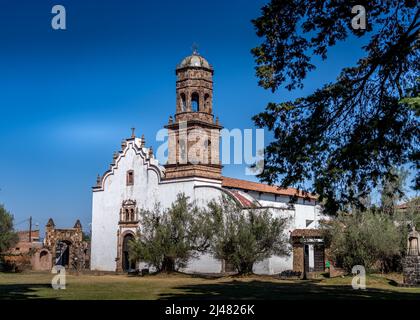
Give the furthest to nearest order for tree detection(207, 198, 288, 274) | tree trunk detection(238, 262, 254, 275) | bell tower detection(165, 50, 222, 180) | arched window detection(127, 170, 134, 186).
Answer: arched window detection(127, 170, 134, 186) → bell tower detection(165, 50, 222, 180) → tree trunk detection(238, 262, 254, 275) → tree detection(207, 198, 288, 274)

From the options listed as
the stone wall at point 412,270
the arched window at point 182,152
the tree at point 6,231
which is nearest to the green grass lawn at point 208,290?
the stone wall at point 412,270

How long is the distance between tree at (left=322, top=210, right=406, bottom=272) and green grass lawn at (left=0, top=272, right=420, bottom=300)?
1668 millimetres

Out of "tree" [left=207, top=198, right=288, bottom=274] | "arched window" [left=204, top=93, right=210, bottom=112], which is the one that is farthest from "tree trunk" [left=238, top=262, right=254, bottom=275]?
"arched window" [left=204, top=93, right=210, bottom=112]

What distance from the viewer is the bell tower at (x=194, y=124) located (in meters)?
46.7

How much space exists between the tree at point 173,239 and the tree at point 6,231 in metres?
17.6

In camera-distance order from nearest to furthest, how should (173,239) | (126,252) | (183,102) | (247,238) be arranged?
(247,238) → (173,239) → (183,102) → (126,252)

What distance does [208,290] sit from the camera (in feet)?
81.5

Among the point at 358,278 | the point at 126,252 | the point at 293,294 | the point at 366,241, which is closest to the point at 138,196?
the point at 126,252

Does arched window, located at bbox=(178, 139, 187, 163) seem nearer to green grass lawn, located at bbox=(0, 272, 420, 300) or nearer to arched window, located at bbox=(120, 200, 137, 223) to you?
arched window, located at bbox=(120, 200, 137, 223)

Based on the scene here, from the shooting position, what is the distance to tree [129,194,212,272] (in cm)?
3975

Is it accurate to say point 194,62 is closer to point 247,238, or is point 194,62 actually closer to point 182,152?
point 182,152

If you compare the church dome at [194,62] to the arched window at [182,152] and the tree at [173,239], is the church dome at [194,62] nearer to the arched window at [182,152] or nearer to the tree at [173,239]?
the arched window at [182,152]

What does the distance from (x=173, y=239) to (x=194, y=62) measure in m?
15.1
